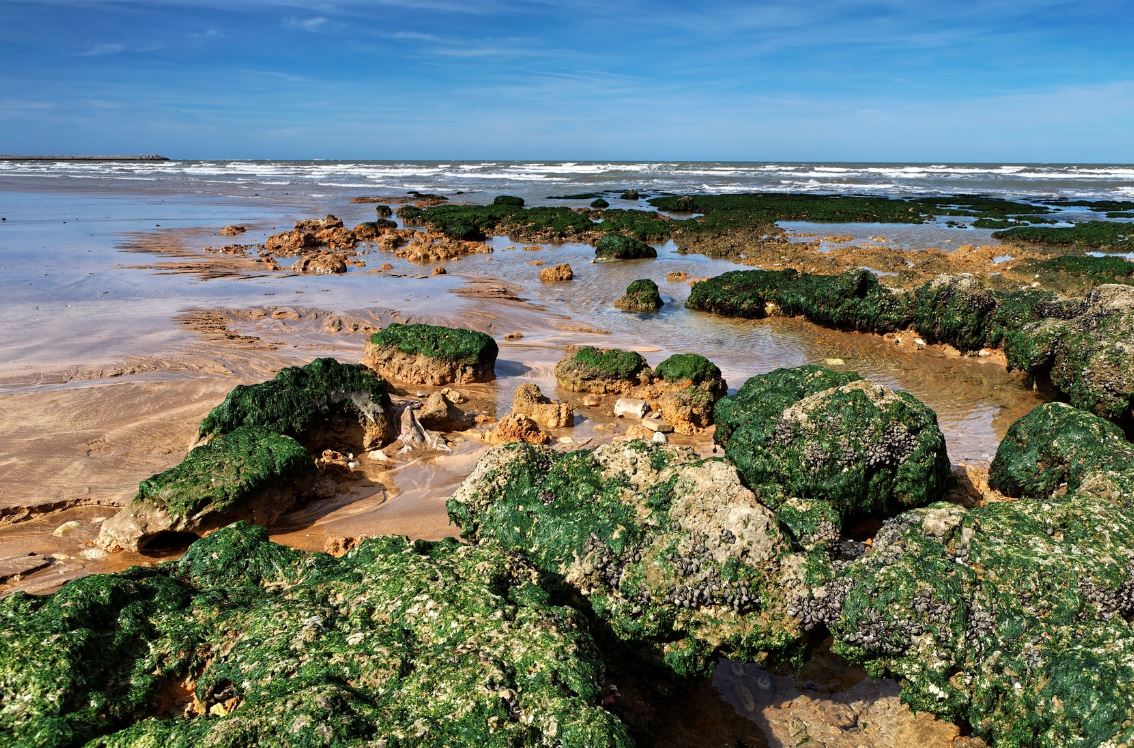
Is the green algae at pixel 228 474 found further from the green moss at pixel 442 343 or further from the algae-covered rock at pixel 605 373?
the algae-covered rock at pixel 605 373

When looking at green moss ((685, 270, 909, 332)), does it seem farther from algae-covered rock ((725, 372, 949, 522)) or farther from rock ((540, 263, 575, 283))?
algae-covered rock ((725, 372, 949, 522))

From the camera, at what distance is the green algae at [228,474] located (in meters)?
6.64

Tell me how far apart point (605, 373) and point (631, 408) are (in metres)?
1.04

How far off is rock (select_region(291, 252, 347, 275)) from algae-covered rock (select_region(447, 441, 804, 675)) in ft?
53.3

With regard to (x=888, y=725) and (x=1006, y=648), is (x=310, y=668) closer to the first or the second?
(x=888, y=725)

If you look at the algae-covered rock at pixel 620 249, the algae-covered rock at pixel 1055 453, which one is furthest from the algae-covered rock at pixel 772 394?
the algae-covered rock at pixel 620 249

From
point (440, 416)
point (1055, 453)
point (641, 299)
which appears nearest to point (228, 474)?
point (440, 416)

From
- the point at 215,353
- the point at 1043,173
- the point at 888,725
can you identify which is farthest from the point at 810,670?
the point at 1043,173

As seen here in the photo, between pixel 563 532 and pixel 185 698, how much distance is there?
8.63ft

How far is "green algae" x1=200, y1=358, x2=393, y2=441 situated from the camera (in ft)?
28.0

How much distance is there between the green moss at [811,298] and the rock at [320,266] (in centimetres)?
1035

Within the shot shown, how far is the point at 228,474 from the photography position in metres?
6.94

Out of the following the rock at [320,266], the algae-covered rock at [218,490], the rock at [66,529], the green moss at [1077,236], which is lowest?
the rock at [66,529]

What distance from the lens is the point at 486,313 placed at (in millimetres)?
16016
